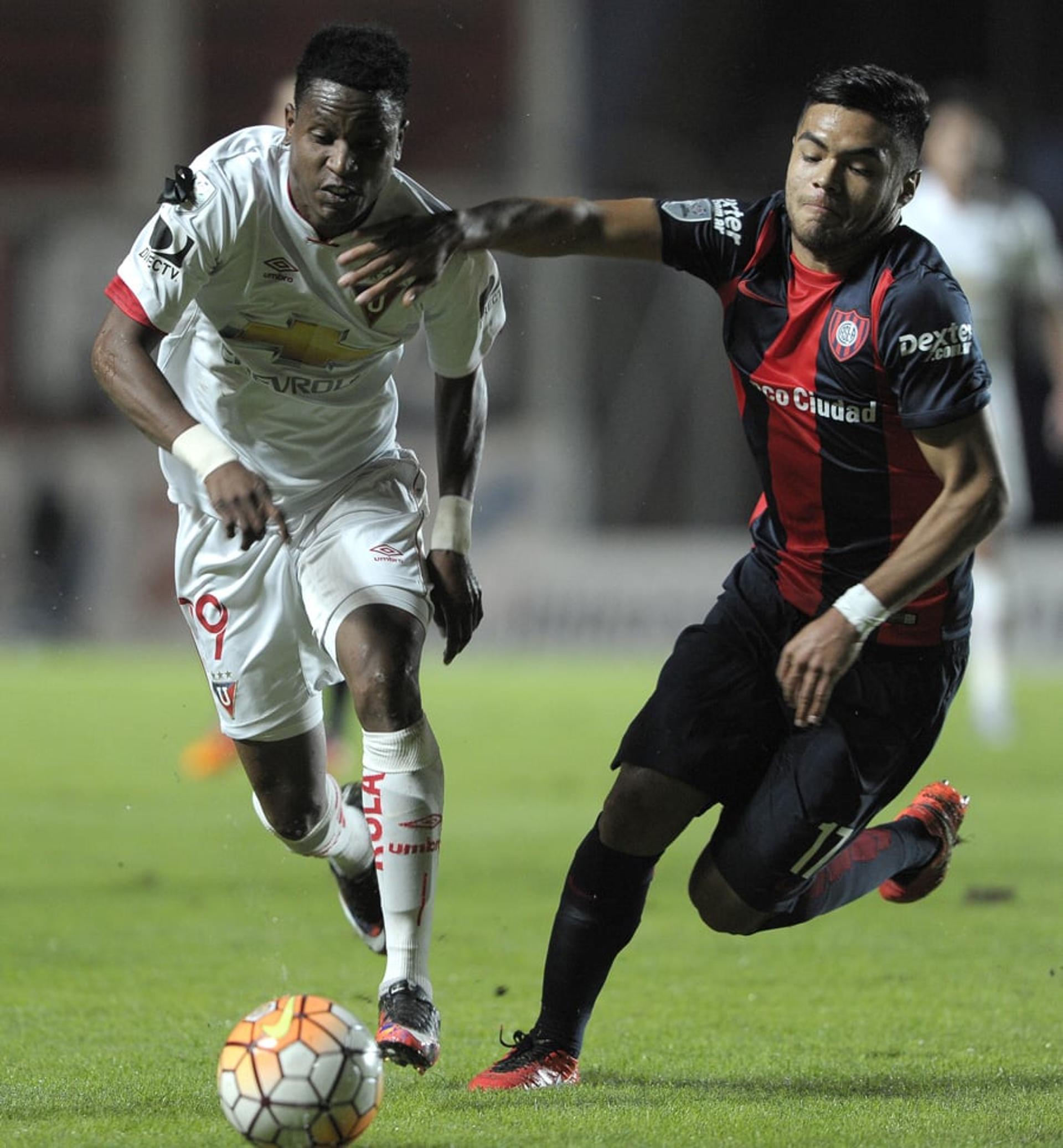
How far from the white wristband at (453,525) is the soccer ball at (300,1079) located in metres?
1.49

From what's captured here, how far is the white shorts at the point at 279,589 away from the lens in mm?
4754

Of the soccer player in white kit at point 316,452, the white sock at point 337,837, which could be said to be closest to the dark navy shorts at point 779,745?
the soccer player in white kit at point 316,452

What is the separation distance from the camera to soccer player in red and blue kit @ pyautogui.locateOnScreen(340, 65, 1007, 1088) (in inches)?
161

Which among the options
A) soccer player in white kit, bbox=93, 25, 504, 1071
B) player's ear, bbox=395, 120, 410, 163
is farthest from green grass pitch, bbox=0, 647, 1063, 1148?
player's ear, bbox=395, 120, 410, 163

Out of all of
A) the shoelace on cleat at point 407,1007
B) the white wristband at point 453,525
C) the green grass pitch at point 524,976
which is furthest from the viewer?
the white wristband at point 453,525

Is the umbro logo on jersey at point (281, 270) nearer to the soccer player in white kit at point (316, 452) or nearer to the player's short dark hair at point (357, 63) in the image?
the soccer player in white kit at point (316, 452)

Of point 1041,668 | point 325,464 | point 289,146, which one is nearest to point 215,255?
point 289,146

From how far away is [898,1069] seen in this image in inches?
171

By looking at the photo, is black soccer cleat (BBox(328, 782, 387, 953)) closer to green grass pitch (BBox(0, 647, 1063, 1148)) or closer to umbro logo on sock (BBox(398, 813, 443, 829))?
green grass pitch (BBox(0, 647, 1063, 1148))

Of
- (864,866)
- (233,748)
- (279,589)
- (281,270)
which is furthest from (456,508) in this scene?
(233,748)

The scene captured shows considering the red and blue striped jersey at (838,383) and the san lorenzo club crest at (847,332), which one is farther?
the san lorenzo club crest at (847,332)

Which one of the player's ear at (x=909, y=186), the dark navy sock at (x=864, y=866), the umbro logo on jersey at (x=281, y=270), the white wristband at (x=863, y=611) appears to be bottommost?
the dark navy sock at (x=864, y=866)

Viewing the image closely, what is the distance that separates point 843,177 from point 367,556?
4.56 ft

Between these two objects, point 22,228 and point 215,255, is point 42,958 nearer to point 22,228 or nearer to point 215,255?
point 215,255
